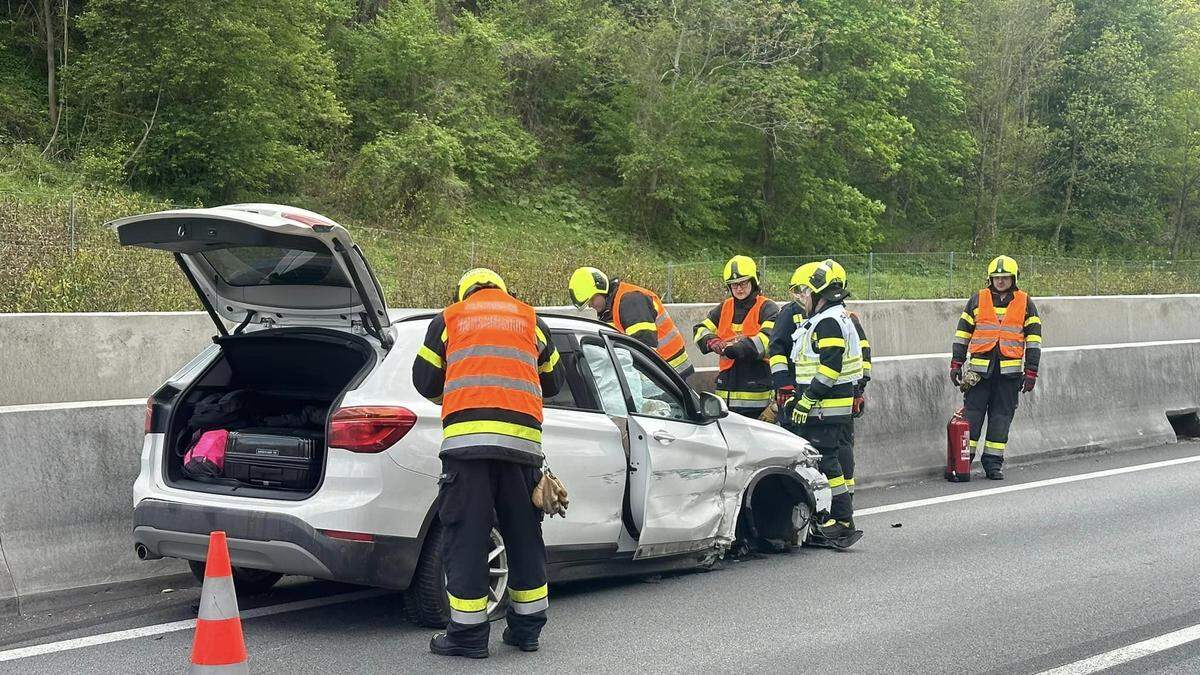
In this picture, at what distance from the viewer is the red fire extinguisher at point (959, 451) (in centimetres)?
1185

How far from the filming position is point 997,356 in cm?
1211

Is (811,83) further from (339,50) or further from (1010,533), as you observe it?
(1010,533)

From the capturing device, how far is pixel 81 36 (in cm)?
2773

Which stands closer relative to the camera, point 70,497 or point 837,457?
point 70,497

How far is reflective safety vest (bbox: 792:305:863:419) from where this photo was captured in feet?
28.6

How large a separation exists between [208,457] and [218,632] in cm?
147

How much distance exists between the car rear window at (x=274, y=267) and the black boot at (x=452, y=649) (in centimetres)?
179

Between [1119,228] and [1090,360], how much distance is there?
39.3 m

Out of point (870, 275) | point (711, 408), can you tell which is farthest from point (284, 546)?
point (870, 275)

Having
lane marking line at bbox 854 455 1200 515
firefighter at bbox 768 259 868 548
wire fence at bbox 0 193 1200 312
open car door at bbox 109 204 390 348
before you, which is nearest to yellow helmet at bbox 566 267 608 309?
firefighter at bbox 768 259 868 548

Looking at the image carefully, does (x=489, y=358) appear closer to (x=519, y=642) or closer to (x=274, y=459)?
(x=274, y=459)

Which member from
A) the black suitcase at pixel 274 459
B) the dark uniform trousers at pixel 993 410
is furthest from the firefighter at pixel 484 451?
the dark uniform trousers at pixel 993 410

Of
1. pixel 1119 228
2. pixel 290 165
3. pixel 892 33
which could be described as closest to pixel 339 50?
pixel 290 165

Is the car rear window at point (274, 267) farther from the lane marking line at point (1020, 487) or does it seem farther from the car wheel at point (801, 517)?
the lane marking line at point (1020, 487)
